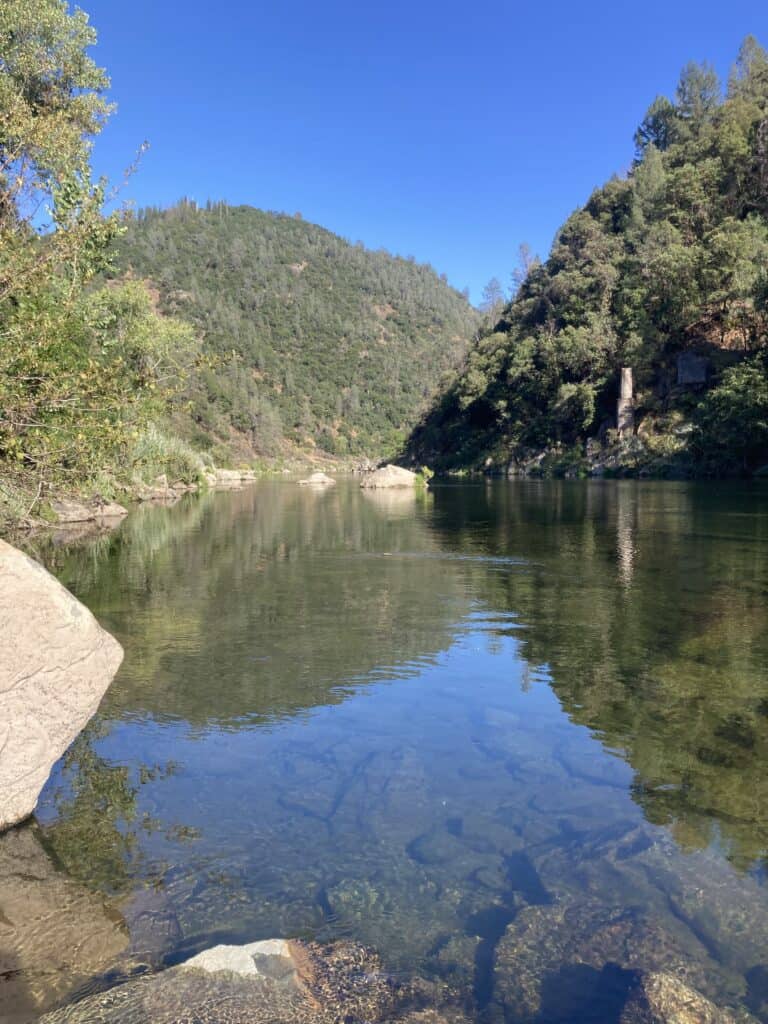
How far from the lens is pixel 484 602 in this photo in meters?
15.1

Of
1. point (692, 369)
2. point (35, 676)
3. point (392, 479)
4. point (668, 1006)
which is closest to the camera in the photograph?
point (668, 1006)

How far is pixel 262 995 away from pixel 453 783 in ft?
10.7

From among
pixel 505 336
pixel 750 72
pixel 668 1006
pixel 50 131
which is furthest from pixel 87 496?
pixel 750 72

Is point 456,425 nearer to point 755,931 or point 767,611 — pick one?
point 767,611

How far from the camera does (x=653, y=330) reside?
250ft

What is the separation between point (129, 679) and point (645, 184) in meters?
110

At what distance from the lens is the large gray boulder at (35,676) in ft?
18.5

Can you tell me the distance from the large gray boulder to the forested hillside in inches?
2175

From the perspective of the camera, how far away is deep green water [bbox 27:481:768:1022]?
14.8 ft

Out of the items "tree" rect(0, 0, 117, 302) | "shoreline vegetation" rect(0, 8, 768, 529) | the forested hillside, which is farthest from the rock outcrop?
"tree" rect(0, 0, 117, 302)

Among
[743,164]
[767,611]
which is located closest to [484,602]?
[767,611]

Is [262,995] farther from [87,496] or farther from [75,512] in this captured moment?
[75,512]

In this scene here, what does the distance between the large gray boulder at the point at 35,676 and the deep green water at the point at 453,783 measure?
19.8 inches

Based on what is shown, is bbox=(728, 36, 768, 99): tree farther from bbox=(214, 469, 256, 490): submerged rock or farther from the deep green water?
the deep green water
